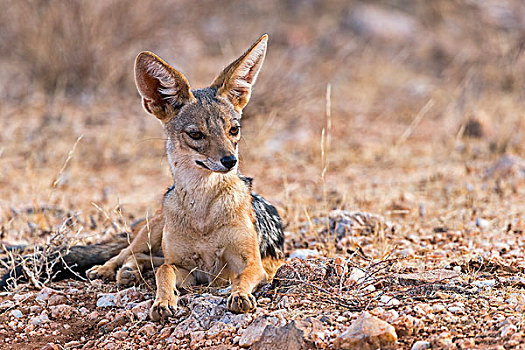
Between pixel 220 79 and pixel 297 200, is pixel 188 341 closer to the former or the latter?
pixel 220 79

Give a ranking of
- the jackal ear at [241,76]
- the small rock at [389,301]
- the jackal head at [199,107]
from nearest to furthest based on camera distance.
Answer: the small rock at [389,301] → the jackal head at [199,107] → the jackal ear at [241,76]

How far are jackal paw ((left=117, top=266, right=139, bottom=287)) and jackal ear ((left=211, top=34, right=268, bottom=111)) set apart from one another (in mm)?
1393

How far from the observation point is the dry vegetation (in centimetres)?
400

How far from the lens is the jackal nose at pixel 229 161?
13.0ft

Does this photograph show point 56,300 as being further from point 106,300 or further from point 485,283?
point 485,283

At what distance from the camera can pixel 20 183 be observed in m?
7.66

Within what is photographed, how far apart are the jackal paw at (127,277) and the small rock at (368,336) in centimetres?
184

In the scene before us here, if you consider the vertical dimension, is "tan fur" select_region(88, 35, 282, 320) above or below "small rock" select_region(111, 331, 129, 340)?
above

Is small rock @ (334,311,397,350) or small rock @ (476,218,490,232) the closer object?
small rock @ (334,311,397,350)

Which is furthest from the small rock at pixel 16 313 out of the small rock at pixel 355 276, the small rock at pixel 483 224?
the small rock at pixel 483 224

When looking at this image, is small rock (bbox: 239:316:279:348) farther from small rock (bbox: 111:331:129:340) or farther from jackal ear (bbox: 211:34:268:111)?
jackal ear (bbox: 211:34:268:111)

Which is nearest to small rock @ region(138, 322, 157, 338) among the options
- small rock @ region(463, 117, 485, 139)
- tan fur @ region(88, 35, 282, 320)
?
tan fur @ region(88, 35, 282, 320)

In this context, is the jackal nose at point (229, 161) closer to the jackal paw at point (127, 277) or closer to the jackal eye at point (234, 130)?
the jackal eye at point (234, 130)

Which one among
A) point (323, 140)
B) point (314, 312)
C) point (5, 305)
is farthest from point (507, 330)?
point (323, 140)
